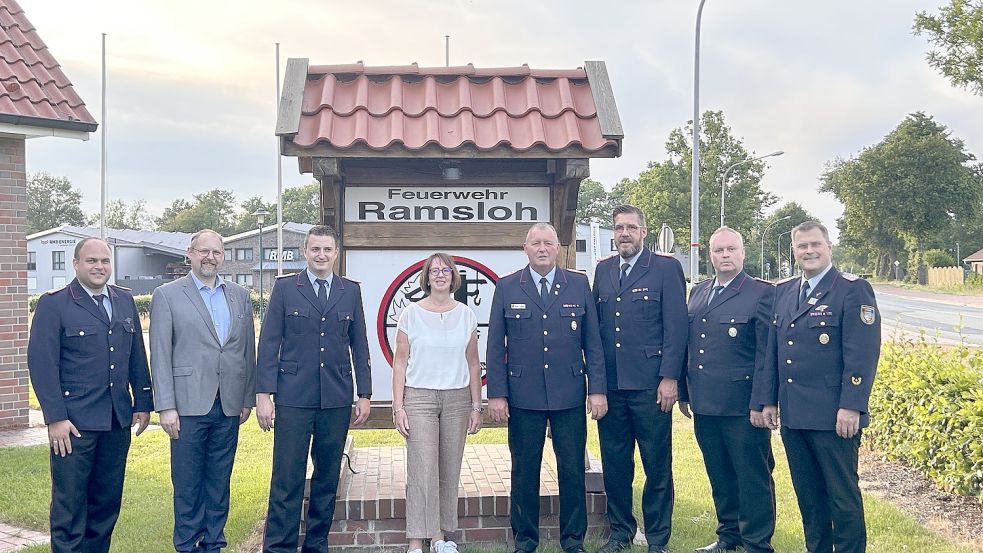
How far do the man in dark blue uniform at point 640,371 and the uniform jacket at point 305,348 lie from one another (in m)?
1.58

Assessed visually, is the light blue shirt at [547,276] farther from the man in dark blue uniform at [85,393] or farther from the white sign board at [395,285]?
the man in dark blue uniform at [85,393]

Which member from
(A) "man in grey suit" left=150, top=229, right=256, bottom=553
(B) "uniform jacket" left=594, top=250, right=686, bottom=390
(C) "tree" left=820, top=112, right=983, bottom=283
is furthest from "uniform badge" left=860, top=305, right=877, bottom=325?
(C) "tree" left=820, top=112, right=983, bottom=283

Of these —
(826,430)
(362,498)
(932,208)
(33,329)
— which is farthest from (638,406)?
(932,208)

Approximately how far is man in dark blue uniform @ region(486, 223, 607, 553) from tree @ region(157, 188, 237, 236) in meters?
87.1

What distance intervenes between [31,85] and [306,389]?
6.02 metres

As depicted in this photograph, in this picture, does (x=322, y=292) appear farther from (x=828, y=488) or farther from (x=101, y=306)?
(x=828, y=488)

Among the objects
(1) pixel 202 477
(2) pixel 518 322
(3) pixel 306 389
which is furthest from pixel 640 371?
(1) pixel 202 477

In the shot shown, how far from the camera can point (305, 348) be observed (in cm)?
448

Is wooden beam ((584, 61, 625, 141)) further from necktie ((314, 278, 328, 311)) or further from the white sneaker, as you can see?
the white sneaker

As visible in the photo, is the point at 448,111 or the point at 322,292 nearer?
the point at 322,292

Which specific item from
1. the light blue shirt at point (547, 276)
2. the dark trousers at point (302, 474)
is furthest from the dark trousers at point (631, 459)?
the dark trousers at point (302, 474)

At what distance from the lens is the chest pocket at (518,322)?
467cm

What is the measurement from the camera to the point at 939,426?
6156mm

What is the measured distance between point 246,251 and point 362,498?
177ft
